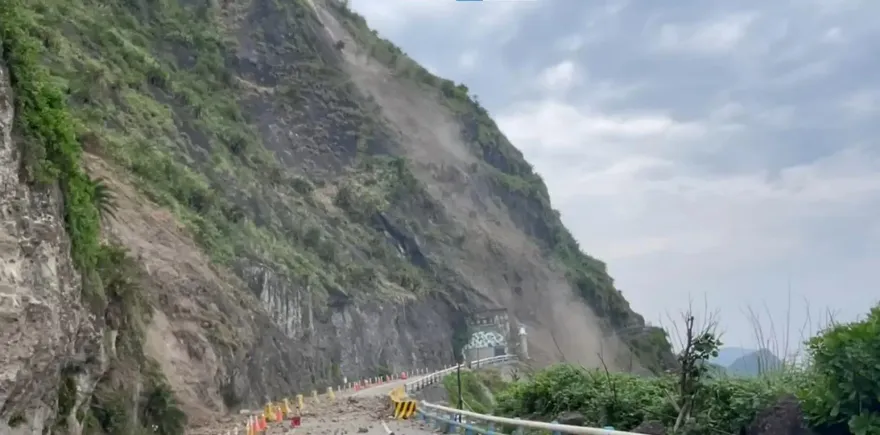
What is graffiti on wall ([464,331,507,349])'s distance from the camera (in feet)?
226

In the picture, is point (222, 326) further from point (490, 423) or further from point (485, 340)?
point (485, 340)

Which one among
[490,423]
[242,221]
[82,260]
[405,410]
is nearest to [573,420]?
[490,423]

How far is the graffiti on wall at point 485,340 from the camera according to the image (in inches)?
2709

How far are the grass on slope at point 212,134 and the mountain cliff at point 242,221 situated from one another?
0.23 metres

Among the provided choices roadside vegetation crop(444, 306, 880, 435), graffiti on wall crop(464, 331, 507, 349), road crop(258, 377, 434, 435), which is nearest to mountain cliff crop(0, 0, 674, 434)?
graffiti on wall crop(464, 331, 507, 349)

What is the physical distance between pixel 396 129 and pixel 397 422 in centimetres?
6544

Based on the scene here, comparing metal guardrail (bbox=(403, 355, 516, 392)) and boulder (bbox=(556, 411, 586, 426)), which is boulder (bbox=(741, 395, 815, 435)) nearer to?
boulder (bbox=(556, 411, 586, 426))

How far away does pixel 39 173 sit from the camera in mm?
14594

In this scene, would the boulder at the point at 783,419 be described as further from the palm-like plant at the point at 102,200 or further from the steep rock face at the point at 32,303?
the palm-like plant at the point at 102,200

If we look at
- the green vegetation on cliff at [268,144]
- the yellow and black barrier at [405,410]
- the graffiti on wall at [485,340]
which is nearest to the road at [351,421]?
the yellow and black barrier at [405,410]

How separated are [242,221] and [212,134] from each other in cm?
1080

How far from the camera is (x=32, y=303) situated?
43.5 feet

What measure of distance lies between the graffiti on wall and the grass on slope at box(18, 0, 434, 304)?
20.9ft

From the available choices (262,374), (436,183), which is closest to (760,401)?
(262,374)
